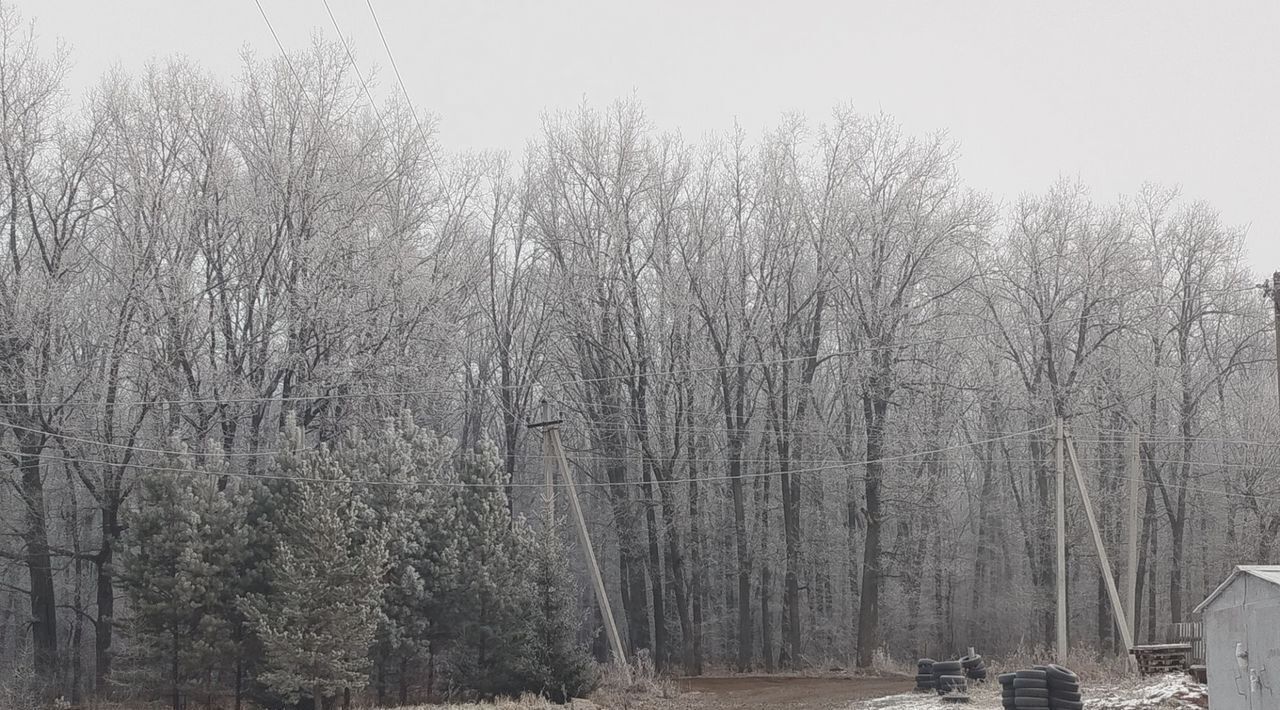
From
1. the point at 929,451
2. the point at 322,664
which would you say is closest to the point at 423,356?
the point at 322,664

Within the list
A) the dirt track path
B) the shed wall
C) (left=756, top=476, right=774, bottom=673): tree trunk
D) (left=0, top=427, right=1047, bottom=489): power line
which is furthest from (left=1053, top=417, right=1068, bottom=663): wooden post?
(left=756, top=476, right=774, bottom=673): tree trunk

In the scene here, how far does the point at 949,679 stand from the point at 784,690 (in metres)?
8.83

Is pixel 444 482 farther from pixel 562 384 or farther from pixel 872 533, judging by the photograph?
pixel 872 533

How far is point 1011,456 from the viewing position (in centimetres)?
4925

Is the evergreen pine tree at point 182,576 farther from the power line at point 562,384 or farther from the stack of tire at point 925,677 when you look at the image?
the stack of tire at point 925,677

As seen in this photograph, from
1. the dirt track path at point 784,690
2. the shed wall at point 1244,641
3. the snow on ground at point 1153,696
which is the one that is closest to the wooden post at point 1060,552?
the dirt track path at point 784,690

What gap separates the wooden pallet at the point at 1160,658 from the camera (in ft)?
91.4

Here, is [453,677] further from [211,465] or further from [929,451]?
[929,451]

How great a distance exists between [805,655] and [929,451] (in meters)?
10.0

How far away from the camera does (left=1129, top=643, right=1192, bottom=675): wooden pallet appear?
27859 mm

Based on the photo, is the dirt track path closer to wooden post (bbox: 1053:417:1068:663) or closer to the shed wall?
wooden post (bbox: 1053:417:1068:663)

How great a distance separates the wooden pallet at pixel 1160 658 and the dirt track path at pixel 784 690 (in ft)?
19.2

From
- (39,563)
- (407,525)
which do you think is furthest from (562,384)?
(39,563)

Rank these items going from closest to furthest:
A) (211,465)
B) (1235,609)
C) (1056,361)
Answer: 1. (1235,609)
2. (211,465)
3. (1056,361)
